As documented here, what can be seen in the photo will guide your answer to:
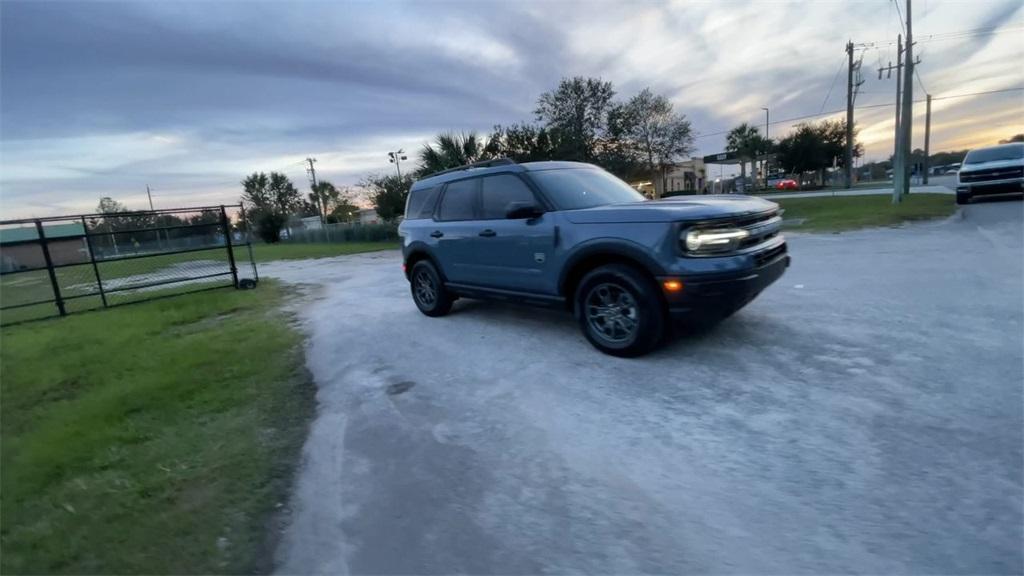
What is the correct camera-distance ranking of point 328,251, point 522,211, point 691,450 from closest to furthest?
point 691,450
point 522,211
point 328,251

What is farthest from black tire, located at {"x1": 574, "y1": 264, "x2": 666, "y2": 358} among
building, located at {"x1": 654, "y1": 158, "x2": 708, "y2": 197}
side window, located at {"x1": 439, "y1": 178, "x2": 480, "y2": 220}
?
building, located at {"x1": 654, "y1": 158, "x2": 708, "y2": 197}

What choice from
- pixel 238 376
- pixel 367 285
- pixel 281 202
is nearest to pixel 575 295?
pixel 238 376

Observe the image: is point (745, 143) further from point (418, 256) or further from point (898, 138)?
point (418, 256)

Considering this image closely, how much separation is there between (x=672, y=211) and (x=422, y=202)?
3.64 m

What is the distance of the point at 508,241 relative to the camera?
4988 mm

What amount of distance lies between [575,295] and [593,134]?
22.0 m

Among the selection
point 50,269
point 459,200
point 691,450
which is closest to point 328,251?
point 50,269

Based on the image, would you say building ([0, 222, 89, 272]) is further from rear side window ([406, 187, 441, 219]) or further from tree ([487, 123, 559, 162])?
tree ([487, 123, 559, 162])

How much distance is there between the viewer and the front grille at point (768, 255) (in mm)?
3902

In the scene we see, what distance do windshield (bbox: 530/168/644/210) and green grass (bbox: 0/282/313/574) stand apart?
9.72 ft

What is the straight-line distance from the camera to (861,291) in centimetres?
576

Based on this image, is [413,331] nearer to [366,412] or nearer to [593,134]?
[366,412]

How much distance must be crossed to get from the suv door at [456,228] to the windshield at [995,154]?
1795 centimetres

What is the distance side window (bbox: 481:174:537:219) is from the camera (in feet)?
16.1
